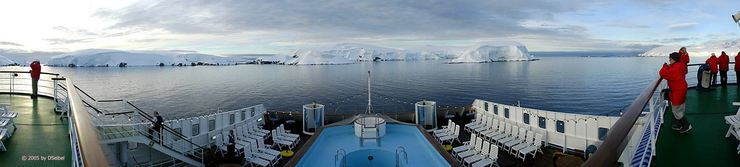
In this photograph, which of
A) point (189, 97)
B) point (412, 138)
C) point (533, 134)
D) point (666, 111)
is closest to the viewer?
point (666, 111)

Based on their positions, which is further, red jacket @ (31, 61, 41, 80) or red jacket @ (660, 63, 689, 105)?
red jacket @ (31, 61, 41, 80)

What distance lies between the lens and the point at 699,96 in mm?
8000

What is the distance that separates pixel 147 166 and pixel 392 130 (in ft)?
23.0

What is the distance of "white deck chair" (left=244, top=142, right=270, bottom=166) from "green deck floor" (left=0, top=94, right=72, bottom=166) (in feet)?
12.4

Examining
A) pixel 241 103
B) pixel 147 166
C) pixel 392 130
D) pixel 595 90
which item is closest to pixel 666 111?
pixel 392 130

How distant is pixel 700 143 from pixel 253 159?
27.6ft

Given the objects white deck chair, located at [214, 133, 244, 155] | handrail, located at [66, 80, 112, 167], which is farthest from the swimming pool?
handrail, located at [66, 80, 112, 167]

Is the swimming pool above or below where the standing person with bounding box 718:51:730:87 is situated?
below

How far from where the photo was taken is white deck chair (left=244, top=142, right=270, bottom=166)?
9195 millimetres

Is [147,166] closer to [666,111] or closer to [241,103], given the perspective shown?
[666,111]

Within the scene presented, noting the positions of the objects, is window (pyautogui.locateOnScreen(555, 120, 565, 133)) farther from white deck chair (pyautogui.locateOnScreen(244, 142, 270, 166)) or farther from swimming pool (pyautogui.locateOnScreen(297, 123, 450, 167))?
white deck chair (pyautogui.locateOnScreen(244, 142, 270, 166))

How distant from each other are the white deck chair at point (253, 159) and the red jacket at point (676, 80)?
7826 millimetres

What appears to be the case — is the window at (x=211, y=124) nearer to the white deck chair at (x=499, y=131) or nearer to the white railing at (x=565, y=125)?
the white deck chair at (x=499, y=131)

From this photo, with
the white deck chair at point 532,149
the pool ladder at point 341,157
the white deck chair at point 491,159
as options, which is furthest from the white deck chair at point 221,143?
the white deck chair at point 532,149
